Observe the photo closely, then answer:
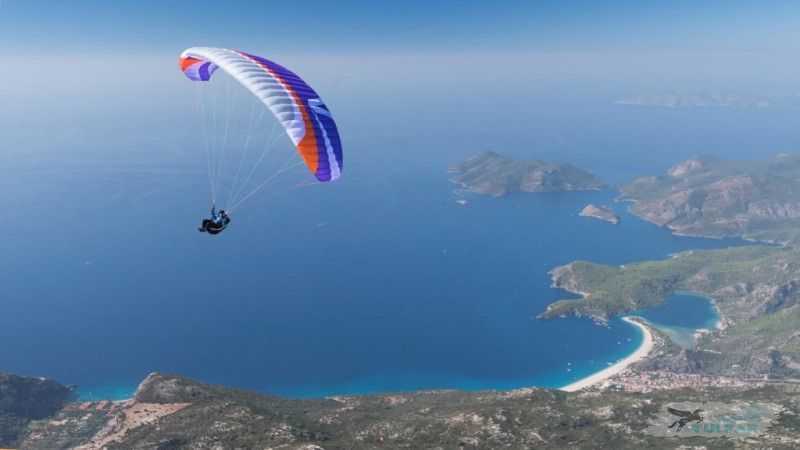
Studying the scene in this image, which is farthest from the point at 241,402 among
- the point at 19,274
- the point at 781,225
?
the point at 781,225

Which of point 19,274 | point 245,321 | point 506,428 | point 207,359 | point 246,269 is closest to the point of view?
point 506,428

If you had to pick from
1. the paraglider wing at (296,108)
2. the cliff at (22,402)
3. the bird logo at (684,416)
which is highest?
the paraglider wing at (296,108)

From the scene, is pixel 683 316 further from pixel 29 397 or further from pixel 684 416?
pixel 29 397

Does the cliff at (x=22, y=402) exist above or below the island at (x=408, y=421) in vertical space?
above

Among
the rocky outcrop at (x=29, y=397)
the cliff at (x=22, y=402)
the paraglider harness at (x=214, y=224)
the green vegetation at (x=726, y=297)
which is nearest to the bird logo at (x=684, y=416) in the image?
the paraglider harness at (x=214, y=224)

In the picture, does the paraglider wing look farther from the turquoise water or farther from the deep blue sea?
the turquoise water

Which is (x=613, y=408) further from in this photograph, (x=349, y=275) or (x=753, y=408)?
(x=349, y=275)

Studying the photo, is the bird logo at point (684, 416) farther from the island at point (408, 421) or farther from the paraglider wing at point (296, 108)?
the paraglider wing at point (296, 108)
